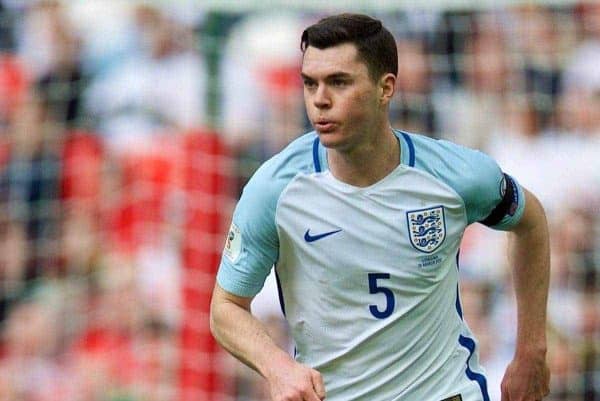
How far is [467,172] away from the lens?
4.80m

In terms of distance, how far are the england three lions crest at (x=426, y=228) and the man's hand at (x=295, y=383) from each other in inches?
26.2

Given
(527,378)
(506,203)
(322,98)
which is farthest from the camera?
(527,378)

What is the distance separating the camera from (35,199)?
8.50 m

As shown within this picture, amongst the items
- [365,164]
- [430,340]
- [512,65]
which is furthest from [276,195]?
[512,65]

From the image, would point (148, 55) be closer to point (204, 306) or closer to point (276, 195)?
point (204, 306)

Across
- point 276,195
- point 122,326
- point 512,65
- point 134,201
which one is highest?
point 276,195

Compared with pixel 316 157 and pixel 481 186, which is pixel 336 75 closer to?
pixel 316 157

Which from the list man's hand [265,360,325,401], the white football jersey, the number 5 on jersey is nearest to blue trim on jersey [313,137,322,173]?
the white football jersey

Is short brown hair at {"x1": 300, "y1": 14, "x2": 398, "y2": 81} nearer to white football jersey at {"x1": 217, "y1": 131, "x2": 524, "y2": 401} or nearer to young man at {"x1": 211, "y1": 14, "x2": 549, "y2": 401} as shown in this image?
young man at {"x1": 211, "y1": 14, "x2": 549, "y2": 401}

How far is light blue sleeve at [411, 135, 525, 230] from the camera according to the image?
4.80 m

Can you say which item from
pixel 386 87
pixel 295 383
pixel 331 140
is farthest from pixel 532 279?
pixel 295 383

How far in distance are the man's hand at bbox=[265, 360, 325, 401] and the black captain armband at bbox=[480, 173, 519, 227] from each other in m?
1.01

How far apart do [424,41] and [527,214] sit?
12.1 ft

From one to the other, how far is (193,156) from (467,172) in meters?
3.75
